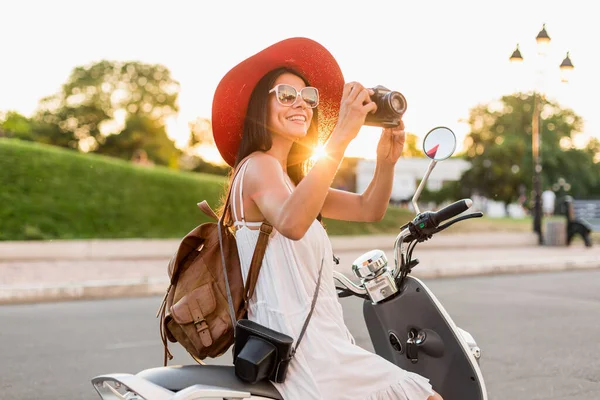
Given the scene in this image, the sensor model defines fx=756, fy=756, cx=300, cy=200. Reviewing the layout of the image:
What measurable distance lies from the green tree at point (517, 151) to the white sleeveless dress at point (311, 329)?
61699 millimetres

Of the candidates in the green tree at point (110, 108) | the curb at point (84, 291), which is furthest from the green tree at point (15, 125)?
the curb at point (84, 291)

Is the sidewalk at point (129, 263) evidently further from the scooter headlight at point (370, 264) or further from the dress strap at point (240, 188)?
the dress strap at point (240, 188)

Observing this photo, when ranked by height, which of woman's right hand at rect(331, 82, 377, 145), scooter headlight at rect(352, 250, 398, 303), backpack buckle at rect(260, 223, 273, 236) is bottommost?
scooter headlight at rect(352, 250, 398, 303)

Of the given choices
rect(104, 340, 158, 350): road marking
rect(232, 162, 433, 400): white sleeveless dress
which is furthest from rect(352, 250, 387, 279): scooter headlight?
rect(104, 340, 158, 350): road marking

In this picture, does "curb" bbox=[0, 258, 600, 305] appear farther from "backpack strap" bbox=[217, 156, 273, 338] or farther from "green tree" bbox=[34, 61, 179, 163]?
"green tree" bbox=[34, 61, 179, 163]

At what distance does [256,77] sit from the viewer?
2.29 m

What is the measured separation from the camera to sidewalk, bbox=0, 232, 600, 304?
1027 cm

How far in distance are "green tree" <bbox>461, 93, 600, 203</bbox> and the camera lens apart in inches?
2425

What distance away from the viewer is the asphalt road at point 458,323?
522cm

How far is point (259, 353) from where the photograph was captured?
6.43 ft

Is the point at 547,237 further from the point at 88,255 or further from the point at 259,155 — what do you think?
the point at 259,155

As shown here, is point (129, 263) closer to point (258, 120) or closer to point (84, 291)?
point (84, 291)

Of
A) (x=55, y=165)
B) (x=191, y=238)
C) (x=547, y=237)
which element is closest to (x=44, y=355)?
(x=191, y=238)

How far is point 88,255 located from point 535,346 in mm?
10851
